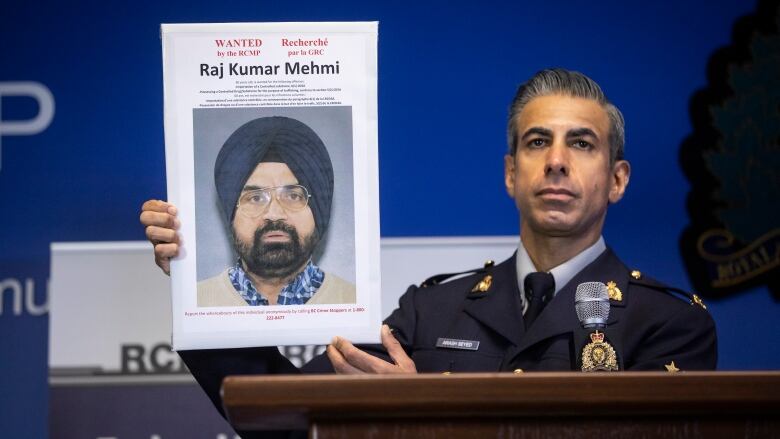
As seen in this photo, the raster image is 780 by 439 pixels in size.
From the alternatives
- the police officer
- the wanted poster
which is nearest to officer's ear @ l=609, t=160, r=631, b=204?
the police officer

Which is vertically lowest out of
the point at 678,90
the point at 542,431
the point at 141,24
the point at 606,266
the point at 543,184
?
the point at 542,431

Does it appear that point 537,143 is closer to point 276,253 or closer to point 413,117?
point 413,117

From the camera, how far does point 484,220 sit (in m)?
2.86

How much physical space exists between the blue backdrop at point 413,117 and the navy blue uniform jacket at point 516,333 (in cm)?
48

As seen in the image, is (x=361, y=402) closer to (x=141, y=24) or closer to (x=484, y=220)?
(x=484, y=220)

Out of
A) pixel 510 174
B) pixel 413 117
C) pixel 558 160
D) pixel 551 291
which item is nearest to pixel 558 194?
pixel 558 160

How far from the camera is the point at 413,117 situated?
113 inches

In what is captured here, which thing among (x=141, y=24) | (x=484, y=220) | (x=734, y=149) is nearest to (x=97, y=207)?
(x=141, y=24)

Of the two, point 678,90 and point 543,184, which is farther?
point 678,90

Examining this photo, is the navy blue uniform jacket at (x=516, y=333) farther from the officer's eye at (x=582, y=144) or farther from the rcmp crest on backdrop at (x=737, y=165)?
the rcmp crest on backdrop at (x=737, y=165)

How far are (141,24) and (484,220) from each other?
105 centimetres

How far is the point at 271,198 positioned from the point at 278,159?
64mm

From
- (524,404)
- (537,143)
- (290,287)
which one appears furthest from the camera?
(537,143)

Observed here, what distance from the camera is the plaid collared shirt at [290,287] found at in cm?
169
